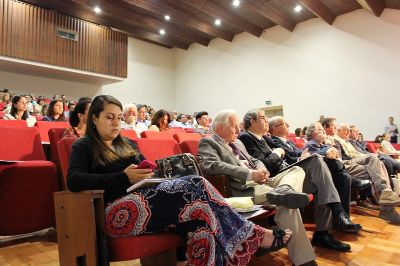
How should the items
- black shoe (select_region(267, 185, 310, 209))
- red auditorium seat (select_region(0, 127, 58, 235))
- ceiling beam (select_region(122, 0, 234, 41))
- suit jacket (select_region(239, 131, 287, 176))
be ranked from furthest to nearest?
1. ceiling beam (select_region(122, 0, 234, 41))
2. suit jacket (select_region(239, 131, 287, 176))
3. red auditorium seat (select_region(0, 127, 58, 235))
4. black shoe (select_region(267, 185, 310, 209))

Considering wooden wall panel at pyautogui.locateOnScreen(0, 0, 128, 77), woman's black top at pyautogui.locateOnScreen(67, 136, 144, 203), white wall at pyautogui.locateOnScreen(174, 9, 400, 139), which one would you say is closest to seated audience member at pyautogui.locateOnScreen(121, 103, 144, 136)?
woman's black top at pyautogui.locateOnScreen(67, 136, 144, 203)

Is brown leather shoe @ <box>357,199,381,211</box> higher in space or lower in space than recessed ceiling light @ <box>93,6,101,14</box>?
lower

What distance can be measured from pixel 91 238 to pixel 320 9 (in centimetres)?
695

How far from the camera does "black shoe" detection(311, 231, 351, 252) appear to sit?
5.63 ft

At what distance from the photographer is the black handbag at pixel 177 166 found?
1291mm

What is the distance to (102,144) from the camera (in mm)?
1274

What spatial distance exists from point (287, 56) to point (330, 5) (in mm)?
1609

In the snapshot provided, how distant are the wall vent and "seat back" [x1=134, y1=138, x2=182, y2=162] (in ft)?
21.0

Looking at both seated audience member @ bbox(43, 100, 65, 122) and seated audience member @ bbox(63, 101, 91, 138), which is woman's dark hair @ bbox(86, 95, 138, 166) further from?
seated audience member @ bbox(43, 100, 65, 122)

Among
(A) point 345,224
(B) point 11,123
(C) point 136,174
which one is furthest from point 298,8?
(C) point 136,174

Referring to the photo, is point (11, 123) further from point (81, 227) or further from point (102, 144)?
point (81, 227)

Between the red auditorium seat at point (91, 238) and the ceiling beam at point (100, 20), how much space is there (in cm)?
689

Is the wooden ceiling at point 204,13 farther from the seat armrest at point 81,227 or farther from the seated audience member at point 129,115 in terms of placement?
the seat armrest at point 81,227

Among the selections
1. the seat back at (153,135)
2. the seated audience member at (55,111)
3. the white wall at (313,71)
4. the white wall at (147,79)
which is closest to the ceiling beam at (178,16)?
the white wall at (313,71)
